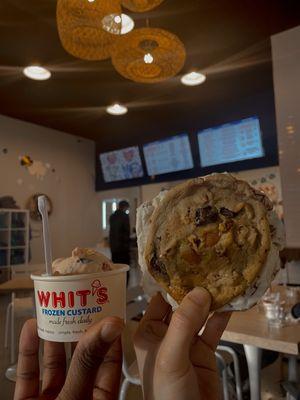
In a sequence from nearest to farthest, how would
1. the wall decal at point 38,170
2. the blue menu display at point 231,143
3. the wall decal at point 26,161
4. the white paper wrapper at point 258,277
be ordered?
the white paper wrapper at point 258,277, the blue menu display at point 231,143, the wall decal at point 26,161, the wall decal at point 38,170

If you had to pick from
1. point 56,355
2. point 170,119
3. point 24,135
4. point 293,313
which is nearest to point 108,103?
point 170,119

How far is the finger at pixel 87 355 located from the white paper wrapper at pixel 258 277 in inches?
7.3

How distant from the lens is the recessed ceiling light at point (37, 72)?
3.40 metres

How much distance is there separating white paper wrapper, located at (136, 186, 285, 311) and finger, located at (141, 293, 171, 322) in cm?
2

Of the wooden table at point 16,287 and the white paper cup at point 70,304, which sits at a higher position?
the white paper cup at point 70,304

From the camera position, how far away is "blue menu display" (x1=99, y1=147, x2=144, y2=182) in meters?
5.51

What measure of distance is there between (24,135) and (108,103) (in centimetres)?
179

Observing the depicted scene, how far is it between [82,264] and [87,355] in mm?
254

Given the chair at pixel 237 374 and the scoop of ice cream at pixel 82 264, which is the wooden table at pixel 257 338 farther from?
the scoop of ice cream at pixel 82 264

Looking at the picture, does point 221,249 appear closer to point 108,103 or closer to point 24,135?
point 108,103

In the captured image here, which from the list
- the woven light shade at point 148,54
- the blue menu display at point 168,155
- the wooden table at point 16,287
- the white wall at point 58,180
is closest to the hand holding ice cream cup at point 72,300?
the woven light shade at point 148,54

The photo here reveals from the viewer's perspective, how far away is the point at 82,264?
81 cm

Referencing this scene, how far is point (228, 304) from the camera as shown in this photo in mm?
700

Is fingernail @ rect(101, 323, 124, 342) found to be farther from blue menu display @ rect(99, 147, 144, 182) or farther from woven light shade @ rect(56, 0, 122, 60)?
blue menu display @ rect(99, 147, 144, 182)
